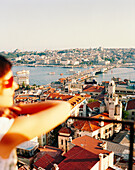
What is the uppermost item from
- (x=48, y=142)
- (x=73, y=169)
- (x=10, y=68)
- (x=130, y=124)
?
(x=10, y=68)

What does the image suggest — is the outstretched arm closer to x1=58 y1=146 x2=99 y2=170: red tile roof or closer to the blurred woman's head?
the blurred woman's head

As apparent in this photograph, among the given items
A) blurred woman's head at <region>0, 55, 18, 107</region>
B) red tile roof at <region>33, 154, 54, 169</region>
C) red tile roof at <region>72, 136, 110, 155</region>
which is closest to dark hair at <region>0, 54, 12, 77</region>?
blurred woman's head at <region>0, 55, 18, 107</region>

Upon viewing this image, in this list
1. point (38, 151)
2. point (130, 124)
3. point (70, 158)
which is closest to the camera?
point (130, 124)

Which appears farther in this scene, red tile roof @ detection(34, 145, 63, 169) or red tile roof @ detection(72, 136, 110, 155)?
red tile roof @ detection(72, 136, 110, 155)

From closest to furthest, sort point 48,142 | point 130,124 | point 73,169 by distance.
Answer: point 130,124 → point 73,169 → point 48,142

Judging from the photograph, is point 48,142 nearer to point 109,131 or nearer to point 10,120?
point 109,131

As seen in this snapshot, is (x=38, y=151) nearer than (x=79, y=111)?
Yes

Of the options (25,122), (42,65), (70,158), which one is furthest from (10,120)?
(42,65)

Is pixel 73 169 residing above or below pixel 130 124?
below

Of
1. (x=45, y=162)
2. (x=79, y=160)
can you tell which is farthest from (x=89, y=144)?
(x=45, y=162)
